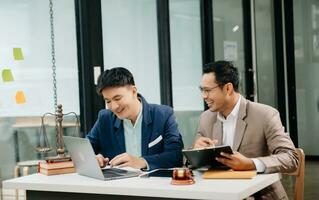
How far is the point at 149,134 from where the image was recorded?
2.82m

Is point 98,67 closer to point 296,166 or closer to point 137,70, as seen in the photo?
point 137,70

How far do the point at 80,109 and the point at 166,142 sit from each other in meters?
1.24

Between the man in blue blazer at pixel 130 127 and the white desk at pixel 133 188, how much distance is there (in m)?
0.36

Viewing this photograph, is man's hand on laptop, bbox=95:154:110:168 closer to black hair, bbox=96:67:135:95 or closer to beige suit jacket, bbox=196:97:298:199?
black hair, bbox=96:67:135:95

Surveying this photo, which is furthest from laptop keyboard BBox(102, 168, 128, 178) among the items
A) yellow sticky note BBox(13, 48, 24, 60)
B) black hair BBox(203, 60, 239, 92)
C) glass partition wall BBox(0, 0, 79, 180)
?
yellow sticky note BBox(13, 48, 24, 60)

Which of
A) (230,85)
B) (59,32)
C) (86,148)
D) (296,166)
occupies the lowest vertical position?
(296,166)

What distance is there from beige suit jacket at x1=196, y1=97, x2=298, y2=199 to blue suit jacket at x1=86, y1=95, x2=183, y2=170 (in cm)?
28

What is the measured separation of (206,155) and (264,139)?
42 centimetres

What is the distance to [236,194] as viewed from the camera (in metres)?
1.93

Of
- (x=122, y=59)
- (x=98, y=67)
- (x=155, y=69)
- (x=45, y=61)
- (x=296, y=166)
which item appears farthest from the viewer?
(x=155, y=69)

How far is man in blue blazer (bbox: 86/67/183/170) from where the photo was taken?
2.68m

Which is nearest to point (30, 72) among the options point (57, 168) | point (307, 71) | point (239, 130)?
point (57, 168)

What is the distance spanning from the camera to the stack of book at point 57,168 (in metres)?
2.55

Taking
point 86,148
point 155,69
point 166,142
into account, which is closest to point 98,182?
point 86,148
